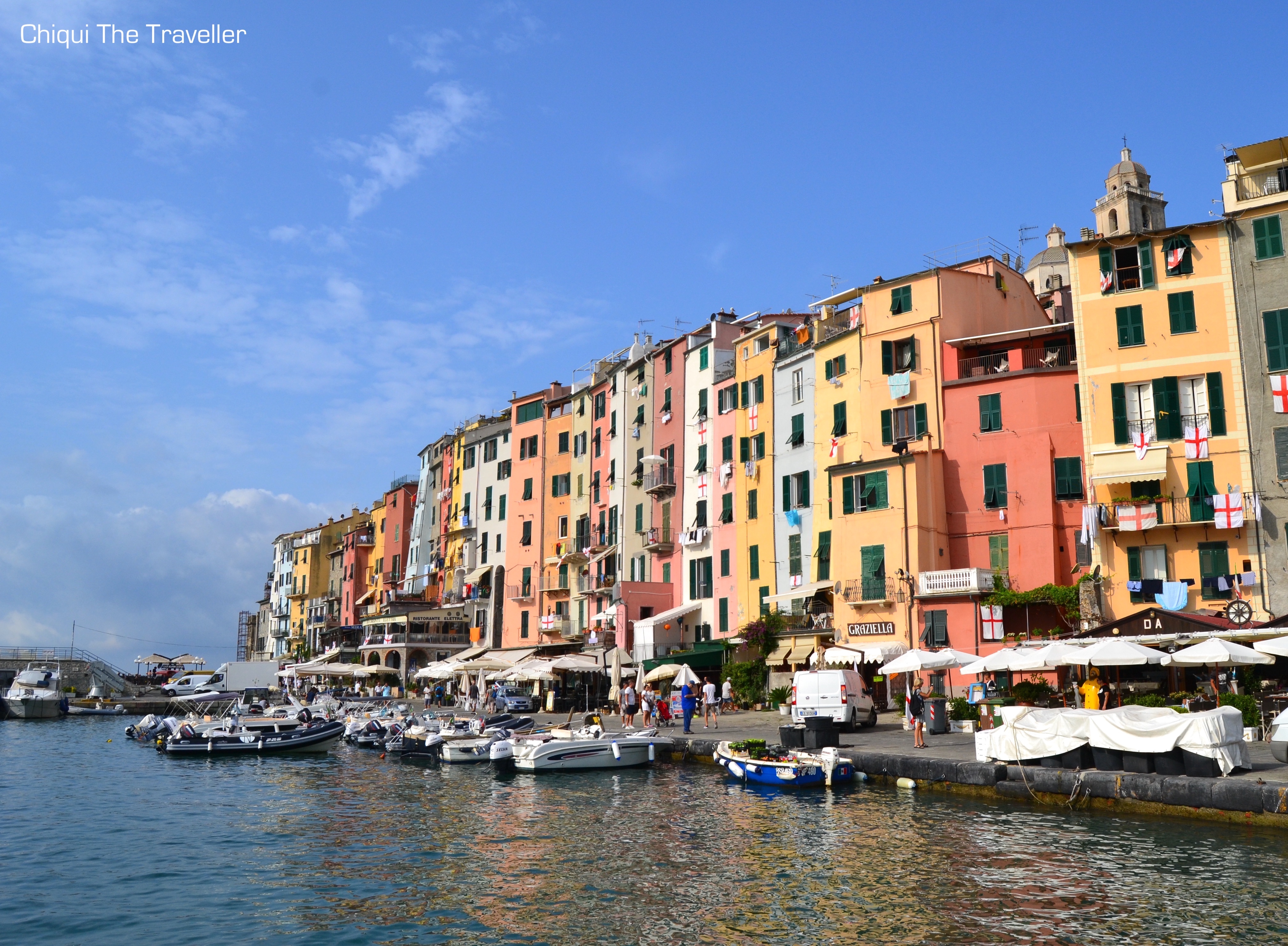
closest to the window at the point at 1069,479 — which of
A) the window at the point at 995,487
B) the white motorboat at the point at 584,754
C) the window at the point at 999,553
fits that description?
the window at the point at 995,487

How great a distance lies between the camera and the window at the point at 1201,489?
120 ft

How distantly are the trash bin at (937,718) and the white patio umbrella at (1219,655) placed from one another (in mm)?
7578

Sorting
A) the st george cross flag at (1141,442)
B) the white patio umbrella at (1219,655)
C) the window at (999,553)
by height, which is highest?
the st george cross flag at (1141,442)

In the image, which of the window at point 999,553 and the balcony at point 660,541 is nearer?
the window at point 999,553

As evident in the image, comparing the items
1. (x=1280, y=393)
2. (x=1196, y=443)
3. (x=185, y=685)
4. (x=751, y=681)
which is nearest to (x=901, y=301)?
(x=1196, y=443)

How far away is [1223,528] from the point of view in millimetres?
36156

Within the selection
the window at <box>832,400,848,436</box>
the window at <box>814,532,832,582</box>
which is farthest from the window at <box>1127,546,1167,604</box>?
the window at <box>832,400,848,436</box>

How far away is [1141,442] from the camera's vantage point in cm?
3825

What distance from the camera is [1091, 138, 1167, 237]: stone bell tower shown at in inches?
2672

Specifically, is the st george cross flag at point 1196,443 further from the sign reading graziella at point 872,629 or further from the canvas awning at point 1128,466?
the sign reading graziella at point 872,629

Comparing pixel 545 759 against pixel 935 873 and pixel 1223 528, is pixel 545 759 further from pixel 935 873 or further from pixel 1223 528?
pixel 1223 528

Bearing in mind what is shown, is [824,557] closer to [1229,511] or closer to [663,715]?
[663,715]

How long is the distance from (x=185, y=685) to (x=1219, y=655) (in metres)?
91.6

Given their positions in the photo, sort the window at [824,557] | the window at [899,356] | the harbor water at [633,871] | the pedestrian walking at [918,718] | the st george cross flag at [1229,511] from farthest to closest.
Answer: the window at [824,557], the window at [899,356], the st george cross flag at [1229,511], the pedestrian walking at [918,718], the harbor water at [633,871]
